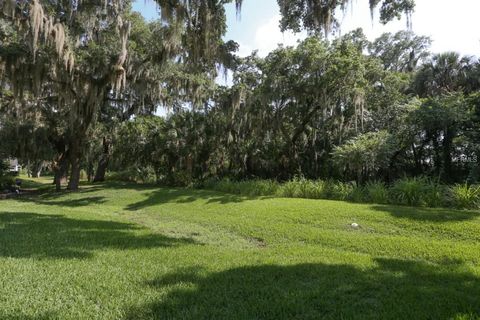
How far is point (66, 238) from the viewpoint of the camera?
237 inches

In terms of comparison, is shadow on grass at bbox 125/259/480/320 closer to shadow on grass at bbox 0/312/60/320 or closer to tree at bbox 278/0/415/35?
shadow on grass at bbox 0/312/60/320

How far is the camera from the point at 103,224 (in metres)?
7.70

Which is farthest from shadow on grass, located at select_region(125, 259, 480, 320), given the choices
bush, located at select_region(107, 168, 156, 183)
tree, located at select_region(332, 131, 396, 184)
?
bush, located at select_region(107, 168, 156, 183)

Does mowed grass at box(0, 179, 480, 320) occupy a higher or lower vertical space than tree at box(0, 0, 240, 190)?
lower

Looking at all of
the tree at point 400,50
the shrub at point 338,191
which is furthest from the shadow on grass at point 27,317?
the tree at point 400,50

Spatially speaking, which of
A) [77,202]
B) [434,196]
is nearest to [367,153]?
[434,196]

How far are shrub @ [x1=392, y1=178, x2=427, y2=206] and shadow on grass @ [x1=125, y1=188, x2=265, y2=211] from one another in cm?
431

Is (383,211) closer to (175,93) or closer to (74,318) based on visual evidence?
(74,318)

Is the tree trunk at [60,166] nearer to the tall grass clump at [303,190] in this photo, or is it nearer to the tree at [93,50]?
the tree at [93,50]

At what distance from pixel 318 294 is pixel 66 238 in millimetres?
4626

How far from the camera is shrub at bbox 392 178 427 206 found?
29.0 ft

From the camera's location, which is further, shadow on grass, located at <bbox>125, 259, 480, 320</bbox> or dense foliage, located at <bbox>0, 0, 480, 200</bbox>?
dense foliage, located at <bbox>0, 0, 480, 200</bbox>

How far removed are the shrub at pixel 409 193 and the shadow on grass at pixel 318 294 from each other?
469cm

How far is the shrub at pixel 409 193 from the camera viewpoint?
8852mm
